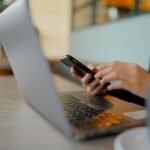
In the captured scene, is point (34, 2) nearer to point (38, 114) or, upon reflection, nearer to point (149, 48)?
point (149, 48)

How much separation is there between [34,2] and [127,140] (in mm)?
4448

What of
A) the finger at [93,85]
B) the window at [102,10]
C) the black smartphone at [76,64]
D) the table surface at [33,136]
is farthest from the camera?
the window at [102,10]

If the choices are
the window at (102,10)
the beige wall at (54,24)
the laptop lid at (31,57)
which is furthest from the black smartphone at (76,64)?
the beige wall at (54,24)

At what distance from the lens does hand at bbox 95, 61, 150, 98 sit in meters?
0.69

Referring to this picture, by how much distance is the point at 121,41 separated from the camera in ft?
8.61

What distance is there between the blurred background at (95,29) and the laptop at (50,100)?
23 centimetres

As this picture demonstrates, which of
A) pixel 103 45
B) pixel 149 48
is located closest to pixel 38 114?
pixel 149 48

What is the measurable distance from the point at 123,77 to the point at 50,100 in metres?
0.33

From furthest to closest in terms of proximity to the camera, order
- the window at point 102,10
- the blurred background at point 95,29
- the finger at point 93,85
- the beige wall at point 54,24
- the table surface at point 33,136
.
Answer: the beige wall at point 54,24 < the window at point 102,10 < the blurred background at point 95,29 < the finger at point 93,85 < the table surface at point 33,136

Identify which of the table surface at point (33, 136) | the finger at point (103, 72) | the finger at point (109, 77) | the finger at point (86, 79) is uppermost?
the table surface at point (33, 136)

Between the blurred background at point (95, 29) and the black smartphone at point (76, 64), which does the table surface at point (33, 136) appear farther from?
the blurred background at point (95, 29)

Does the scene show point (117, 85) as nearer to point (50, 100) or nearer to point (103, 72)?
point (103, 72)

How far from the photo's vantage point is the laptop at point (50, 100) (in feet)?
1.40

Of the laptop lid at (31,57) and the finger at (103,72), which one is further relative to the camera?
the finger at (103,72)
